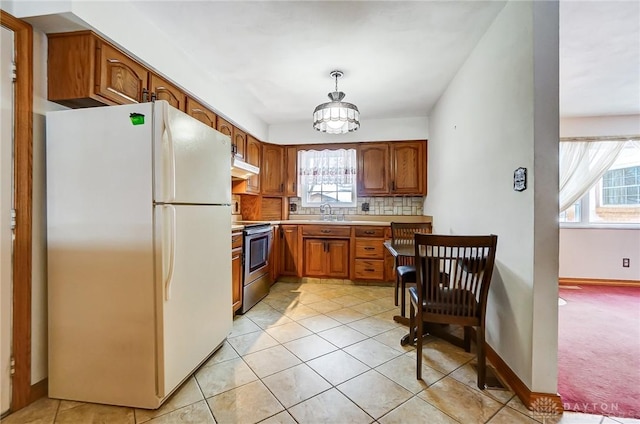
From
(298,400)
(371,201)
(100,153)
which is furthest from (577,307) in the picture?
(100,153)

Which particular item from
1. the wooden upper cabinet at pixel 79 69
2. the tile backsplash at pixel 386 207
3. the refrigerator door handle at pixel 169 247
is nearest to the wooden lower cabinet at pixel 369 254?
the tile backsplash at pixel 386 207

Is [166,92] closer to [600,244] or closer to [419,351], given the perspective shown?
[419,351]

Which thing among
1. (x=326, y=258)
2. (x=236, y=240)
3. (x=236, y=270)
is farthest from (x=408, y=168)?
(x=236, y=270)

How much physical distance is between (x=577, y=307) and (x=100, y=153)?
4.51 metres

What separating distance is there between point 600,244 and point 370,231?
3277mm

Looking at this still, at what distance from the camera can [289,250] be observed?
13.2ft

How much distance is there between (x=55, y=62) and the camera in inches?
65.4

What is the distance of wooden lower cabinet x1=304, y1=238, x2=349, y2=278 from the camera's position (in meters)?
3.90

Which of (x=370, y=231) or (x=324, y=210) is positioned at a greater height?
(x=324, y=210)

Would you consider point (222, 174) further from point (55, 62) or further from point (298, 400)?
point (298, 400)

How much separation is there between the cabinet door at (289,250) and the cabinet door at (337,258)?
0.47 meters

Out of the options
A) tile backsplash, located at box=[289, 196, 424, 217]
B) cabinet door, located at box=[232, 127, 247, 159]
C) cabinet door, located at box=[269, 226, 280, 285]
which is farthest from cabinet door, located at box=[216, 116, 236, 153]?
tile backsplash, located at box=[289, 196, 424, 217]

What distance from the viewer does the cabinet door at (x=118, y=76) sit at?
66.1 inches

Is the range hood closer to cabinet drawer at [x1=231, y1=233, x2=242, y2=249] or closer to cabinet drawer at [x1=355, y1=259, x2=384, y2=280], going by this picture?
cabinet drawer at [x1=231, y1=233, x2=242, y2=249]
